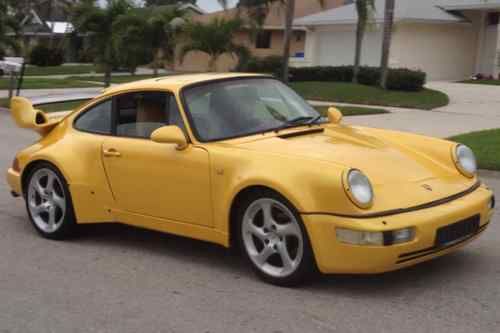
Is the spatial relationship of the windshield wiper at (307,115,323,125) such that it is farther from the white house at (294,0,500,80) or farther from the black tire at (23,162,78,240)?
the white house at (294,0,500,80)

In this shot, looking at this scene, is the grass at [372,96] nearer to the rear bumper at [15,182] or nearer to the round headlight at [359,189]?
the rear bumper at [15,182]

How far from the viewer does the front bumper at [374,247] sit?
16.0 ft

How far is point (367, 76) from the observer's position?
2756cm

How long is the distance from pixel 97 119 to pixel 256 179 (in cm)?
197

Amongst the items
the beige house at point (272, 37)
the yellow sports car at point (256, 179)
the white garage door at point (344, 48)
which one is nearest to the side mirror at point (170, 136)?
the yellow sports car at point (256, 179)

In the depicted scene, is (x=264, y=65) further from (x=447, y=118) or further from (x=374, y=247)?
(x=374, y=247)

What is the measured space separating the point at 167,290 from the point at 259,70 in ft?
Answer: 91.1

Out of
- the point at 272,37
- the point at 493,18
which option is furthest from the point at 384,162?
the point at 272,37

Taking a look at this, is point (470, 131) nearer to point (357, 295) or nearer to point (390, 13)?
point (390, 13)

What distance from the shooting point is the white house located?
34031mm

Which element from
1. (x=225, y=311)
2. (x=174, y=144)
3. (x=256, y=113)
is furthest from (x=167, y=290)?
(x=256, y=113)

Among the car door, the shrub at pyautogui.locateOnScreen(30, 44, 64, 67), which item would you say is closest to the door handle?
the car door

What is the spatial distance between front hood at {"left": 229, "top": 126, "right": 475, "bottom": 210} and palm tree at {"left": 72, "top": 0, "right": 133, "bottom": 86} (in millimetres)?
19757

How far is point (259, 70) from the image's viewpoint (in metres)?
32.8
